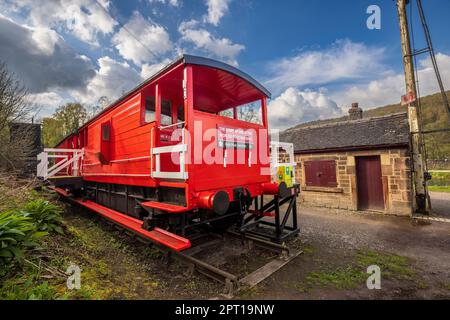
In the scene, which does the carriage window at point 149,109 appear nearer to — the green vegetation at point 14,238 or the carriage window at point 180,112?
the carriage window at point 180,112

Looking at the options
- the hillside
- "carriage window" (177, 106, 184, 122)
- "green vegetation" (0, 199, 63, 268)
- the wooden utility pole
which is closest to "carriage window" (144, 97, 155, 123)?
"carriage window" (177, 106, 184, 122)

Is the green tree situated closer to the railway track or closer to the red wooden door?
the railway track

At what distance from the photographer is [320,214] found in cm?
897

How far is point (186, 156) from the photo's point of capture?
3613mm

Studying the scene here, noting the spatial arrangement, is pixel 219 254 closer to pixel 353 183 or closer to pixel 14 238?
pixel 14 238

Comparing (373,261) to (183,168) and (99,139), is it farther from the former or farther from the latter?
(99,139)

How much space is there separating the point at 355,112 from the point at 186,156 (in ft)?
42.2

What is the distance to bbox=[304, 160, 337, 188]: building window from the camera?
10055mm

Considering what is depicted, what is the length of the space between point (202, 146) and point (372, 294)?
3579mm

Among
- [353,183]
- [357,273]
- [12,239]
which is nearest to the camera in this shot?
[12,239]

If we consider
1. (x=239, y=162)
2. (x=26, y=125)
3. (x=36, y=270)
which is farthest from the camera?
(x=26, y=125)

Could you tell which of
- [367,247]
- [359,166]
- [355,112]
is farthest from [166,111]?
[355,112]

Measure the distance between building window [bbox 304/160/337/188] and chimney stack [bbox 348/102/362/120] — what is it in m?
4.86
